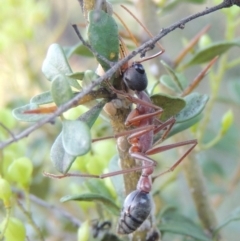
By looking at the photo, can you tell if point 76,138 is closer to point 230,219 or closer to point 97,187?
point 97,187

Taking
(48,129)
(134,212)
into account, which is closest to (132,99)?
(134,212)

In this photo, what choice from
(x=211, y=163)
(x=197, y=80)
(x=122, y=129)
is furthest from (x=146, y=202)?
(x=211, y=163)

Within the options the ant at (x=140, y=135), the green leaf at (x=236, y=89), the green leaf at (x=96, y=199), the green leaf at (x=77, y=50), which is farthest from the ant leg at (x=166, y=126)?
the green leaf at (x=236, y=89)

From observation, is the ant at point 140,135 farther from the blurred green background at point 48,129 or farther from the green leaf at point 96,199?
the blurred green background at point 48,129

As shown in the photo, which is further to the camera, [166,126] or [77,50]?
[77,50]

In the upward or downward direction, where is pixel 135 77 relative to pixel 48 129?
upward
